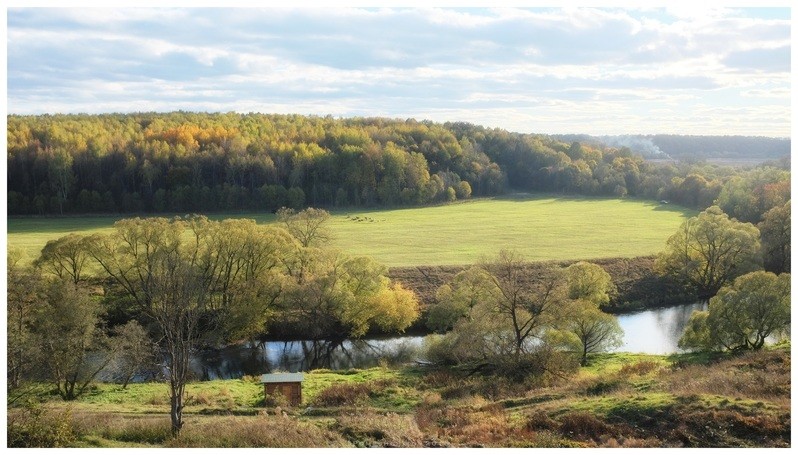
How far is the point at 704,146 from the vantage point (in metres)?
69.2

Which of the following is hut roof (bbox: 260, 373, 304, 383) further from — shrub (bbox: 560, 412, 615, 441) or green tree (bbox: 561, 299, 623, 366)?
green tree (bbox: 561, 299, 623, 366)

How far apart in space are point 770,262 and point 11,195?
5487 centimetres

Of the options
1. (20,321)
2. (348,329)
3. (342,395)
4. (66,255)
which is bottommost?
(348,329)

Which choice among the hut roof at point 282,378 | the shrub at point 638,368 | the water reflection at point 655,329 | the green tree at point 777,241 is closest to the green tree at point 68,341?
the hut roof at point 282,378

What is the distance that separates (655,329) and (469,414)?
19335 mm

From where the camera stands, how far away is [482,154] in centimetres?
8750

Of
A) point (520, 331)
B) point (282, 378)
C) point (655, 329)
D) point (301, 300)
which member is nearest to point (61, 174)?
point (301, 300)

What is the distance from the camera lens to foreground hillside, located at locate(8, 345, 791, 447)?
44.9 feet

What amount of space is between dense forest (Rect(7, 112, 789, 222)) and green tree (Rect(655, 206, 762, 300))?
34.4ft

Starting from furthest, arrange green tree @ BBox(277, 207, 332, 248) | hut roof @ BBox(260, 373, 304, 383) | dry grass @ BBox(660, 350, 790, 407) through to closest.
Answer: green tree @ BBox(277, 207, 332, 248)
hut roof @ BBox(260, 373, 304, 383)
dry grass @ BBox(660, 350, 790, 407)

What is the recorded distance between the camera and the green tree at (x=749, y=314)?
23.8 metres

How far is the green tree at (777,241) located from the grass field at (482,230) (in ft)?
27.8

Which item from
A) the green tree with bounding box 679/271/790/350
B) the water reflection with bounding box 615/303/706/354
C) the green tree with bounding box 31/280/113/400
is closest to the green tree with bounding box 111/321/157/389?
the green tree with bounding box 31/280/113/400

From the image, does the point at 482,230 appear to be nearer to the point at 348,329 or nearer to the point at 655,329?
the point at 655,329
